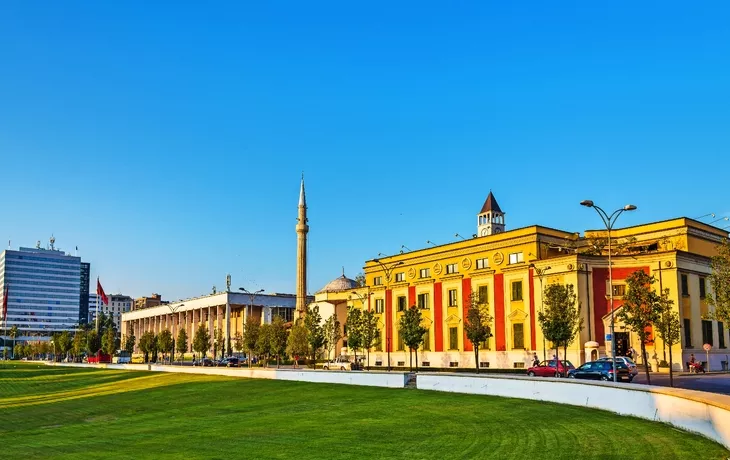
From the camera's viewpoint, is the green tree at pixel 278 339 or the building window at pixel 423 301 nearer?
the building window at pixel 423 301

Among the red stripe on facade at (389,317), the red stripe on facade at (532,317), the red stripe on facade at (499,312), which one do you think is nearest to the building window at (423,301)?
the red stripe on facade at (389,317)

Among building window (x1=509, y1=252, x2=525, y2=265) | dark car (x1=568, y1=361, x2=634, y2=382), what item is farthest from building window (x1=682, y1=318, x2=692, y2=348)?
dark car (x1=568, y1=361, x2=634, y2=382)

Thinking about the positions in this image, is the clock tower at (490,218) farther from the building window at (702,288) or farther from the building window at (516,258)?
the building window at (702,288)

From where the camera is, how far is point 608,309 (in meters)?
66.7

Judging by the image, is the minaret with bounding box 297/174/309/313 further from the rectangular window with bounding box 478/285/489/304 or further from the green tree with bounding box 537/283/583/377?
the green tree with bounding box 537/283/583/377

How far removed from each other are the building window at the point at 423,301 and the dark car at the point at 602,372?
129 ft

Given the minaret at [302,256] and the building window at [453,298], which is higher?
the minaret at [302,256]

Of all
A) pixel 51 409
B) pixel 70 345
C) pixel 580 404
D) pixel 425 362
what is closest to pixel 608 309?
pixel 425 362

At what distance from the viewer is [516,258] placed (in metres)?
72.7

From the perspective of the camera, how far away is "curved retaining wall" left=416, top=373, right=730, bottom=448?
57.4ft

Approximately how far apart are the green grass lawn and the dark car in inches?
487

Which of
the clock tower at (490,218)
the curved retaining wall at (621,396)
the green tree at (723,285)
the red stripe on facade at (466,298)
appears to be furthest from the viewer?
the clock tower at (490,218)

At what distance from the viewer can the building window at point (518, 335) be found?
70.6 m

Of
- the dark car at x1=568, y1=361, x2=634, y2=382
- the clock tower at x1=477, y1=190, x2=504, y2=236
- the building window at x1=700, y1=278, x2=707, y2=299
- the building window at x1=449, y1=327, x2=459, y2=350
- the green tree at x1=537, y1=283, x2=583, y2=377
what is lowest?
the dark car at x1=568, y1=361, x2=634, y2=382
